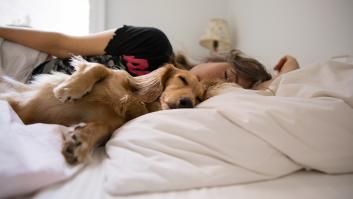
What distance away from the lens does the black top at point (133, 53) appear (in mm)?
1600

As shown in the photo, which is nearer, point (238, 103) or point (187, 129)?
point (187, 129)

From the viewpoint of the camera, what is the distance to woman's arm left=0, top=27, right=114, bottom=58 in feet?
5.36

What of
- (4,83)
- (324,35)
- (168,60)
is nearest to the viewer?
(4,83)

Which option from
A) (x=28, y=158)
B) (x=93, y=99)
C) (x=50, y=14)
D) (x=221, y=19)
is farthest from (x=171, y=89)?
(x=50, y=14)

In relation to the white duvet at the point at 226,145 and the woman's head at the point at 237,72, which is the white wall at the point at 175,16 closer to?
the woman's head at the point at 237,72

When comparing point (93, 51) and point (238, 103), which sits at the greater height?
point (238, 103)

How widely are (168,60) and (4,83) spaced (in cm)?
88

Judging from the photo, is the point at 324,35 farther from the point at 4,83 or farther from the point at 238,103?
the point at 4,83

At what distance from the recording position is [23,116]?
102 centimetres

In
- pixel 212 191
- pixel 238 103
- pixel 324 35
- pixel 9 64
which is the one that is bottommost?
pixel 9 64

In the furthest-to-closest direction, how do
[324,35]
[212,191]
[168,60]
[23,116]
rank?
[168,60], [324,35], [23,116], [212,191]

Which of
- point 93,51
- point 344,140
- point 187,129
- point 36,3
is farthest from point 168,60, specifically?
point 36,3

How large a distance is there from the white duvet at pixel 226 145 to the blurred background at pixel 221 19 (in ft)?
2.79

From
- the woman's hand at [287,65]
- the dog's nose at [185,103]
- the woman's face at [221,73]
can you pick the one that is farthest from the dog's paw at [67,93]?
the woman's hand at [287,65]
